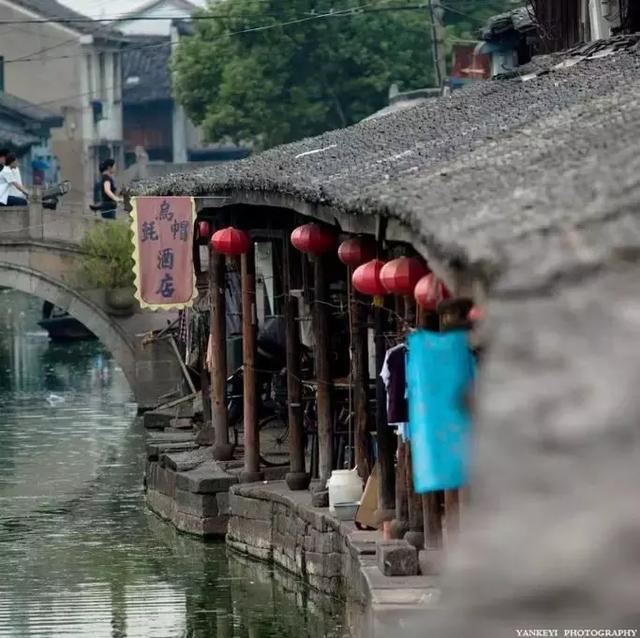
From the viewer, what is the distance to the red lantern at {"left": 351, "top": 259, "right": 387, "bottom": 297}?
12.6 metres

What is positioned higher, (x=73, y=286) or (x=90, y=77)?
(x=90, y=77)

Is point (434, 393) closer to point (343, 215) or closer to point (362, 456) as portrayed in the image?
point (343, 215)

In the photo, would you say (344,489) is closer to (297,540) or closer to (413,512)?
(297,540)

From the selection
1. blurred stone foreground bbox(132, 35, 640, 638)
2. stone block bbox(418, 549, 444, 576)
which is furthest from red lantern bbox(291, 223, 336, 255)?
blurred stone foreground bbox(132, 35, 640, 638)

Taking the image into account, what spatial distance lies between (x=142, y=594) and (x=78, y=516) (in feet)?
13.4

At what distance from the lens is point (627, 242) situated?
6.63 metres

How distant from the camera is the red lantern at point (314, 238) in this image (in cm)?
1462

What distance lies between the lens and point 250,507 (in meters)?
16.2

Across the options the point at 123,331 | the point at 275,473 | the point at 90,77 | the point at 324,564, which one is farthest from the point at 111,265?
the point at 90,77

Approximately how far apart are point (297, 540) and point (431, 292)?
493cm

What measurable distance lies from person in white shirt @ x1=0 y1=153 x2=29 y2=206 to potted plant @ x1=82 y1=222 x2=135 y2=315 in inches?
43.5

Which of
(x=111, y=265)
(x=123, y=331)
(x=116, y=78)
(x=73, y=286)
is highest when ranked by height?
(x=116, y=78)

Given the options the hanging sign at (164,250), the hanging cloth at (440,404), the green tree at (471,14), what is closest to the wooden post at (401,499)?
the hanging cloth at (440,404)

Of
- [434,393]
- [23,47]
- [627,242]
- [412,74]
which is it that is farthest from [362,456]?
[23,47]
